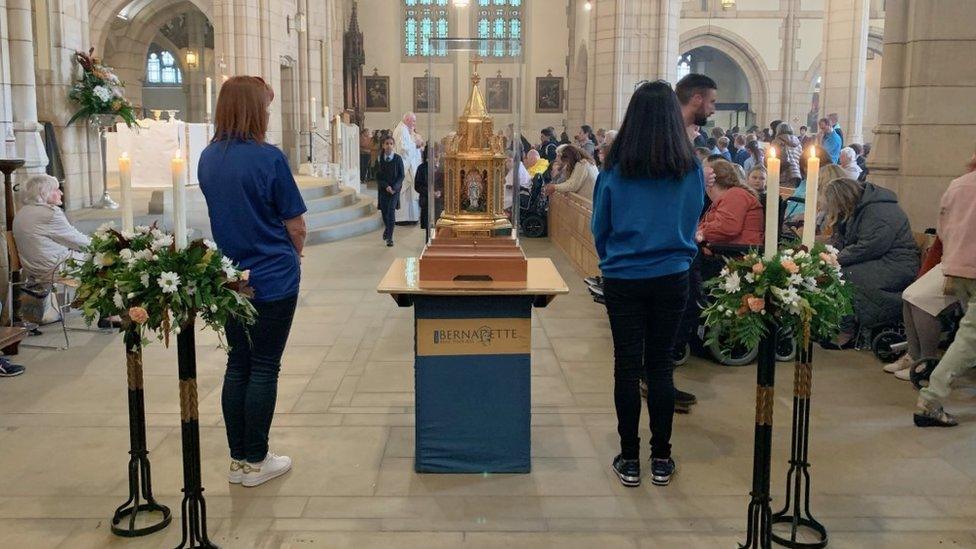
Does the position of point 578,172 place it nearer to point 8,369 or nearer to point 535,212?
point 535,212

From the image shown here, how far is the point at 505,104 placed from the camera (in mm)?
4887

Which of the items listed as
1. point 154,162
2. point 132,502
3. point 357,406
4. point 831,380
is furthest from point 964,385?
point 154,162

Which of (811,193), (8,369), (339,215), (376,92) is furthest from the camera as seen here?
(376,92)

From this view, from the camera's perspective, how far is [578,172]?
10.0 m

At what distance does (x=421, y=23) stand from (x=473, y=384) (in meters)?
28.3

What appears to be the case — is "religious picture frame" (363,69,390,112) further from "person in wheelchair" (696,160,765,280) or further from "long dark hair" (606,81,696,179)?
"long dark hair" (606,81,696,179)

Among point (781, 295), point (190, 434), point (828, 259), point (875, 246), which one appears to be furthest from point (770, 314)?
point (875, 246)

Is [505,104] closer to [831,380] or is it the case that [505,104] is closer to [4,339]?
[831,380]

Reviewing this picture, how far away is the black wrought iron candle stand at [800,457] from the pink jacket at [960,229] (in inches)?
77.8

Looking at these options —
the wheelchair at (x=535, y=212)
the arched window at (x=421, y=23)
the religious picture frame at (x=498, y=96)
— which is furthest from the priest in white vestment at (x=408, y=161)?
the arched window at (x=421, y=23)

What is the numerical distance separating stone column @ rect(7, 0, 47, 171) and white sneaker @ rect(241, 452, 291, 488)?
4894mm

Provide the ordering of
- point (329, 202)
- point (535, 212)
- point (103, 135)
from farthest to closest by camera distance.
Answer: point (329, 202), point (535, 212), point (103, 135)

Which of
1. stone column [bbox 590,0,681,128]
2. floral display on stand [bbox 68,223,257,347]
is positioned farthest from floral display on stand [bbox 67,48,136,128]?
stone column [bbox 590,0,681,128]

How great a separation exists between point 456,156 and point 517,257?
96cm
